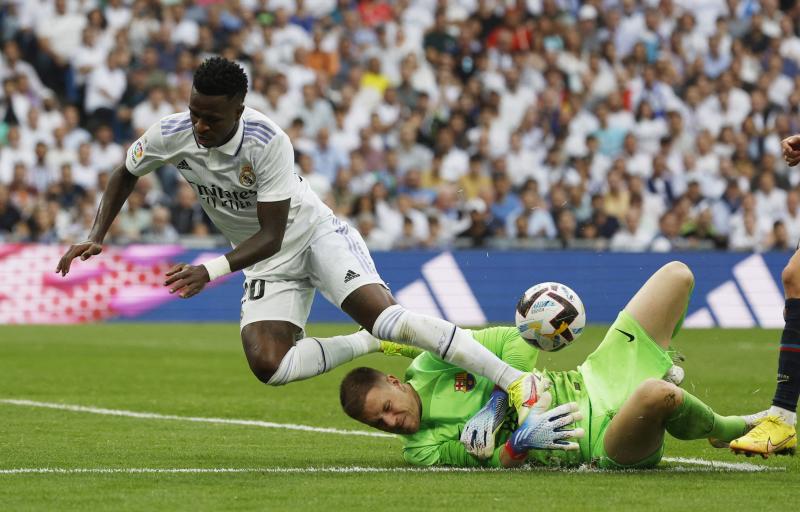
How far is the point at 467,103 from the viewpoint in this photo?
25.2m

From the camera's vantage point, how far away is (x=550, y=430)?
24.9ft

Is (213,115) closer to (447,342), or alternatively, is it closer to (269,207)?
(269,207)

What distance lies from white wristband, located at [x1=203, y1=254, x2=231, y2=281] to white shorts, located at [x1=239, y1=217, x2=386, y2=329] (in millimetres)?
854

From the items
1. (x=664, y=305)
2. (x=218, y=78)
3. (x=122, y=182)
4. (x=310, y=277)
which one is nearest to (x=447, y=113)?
(x=310, y=277)

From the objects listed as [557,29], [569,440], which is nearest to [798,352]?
[569,440]

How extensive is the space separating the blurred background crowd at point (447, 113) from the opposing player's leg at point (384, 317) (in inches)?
497

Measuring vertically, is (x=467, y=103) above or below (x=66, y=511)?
below

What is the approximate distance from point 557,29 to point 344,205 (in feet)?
23.4

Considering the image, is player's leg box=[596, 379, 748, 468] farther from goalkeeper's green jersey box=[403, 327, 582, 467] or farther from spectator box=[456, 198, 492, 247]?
spectator box=[456, 198, 492, 247]

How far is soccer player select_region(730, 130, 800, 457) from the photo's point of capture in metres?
7.88

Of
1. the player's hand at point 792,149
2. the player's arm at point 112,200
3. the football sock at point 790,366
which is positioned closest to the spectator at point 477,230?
the player's arm at point 112,200

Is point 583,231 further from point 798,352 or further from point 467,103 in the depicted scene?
point 798,352

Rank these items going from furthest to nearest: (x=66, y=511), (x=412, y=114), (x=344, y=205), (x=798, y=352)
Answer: (x=412, y=114), (x=344, y=205), (x=798, y=352), (x=66, y=511)

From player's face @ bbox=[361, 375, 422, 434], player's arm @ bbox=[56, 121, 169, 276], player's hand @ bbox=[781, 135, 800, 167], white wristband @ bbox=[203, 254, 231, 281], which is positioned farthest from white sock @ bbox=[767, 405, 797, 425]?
player's arm @ bbox=[56, 121, 169, 276]
